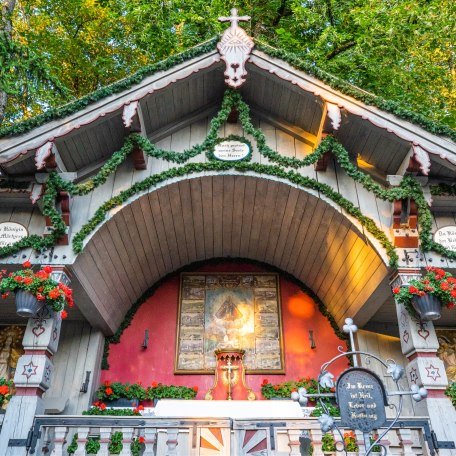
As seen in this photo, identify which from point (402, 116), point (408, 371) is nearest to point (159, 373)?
point (408, 371)

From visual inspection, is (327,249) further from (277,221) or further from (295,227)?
(277,221)

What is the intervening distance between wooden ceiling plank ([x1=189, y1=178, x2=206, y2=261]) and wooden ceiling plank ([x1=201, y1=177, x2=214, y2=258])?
5cm

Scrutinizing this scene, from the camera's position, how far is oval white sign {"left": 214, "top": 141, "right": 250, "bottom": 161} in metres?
6.88

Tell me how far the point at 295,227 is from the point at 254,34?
7611 millimetres

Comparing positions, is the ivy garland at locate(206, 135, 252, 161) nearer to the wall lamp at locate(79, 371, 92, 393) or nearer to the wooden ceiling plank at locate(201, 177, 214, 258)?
the wooden ceiling plank at locate(201, 177, 214, 258)

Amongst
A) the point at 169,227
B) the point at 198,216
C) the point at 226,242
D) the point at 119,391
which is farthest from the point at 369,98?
the point at 119,391

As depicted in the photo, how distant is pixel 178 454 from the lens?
4938 millimetres

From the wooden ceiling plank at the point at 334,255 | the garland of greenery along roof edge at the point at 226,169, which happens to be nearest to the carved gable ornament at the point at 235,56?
the garland of greenery along roof edge at the point at 226,169

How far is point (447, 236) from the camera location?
6.25 meters

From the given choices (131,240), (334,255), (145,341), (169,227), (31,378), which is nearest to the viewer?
(31,378)

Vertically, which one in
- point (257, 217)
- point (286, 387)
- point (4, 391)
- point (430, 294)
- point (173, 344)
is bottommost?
point (4, 391)

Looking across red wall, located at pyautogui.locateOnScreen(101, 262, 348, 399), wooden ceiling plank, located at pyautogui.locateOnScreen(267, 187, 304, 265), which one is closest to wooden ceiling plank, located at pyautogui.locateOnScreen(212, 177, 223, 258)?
red wall, located at pyautogui.locateOnScreen(101, 262, 348, 399)

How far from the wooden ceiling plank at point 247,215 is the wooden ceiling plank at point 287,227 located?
538mm

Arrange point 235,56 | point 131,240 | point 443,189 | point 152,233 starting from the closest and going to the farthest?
point 443,189
point 235,56
point 131,240
point 152,233
